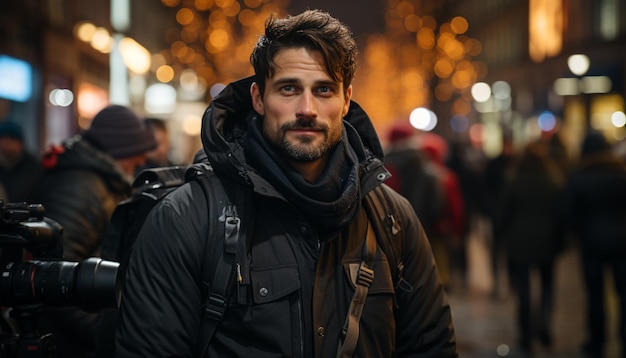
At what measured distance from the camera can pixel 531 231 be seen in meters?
9.00

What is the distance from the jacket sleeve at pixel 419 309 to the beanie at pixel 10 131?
27.0ft

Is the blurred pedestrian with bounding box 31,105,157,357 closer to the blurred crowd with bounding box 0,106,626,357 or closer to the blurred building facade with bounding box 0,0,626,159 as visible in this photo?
the blurred crowd with bounding box 0,106,626,357

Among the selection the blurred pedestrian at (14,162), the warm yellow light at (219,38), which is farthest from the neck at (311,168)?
the warm yellow light at (219,38)

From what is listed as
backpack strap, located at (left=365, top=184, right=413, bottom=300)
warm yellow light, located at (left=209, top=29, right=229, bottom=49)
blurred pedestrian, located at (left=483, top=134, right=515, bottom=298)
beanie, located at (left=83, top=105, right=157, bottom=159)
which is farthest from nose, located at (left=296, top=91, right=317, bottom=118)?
warm yellow light, located at (left=209, top=29, right=229, bottom=49)

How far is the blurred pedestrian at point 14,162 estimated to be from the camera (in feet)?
33.5

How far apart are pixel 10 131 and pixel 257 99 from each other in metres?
8.09

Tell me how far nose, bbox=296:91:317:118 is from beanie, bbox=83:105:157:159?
2369 mm

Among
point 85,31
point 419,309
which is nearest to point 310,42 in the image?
point 419,309

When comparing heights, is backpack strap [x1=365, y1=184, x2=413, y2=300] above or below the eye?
below

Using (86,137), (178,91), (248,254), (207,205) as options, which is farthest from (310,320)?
(178,91)

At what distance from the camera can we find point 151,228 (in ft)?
9.48

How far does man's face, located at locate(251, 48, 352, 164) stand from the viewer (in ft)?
9.85

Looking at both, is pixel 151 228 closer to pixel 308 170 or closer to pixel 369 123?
pixel 308 170

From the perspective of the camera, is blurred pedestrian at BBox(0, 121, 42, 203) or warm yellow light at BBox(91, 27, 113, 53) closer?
blurred pedestrian at BBox(0, 121, 42, 203)
